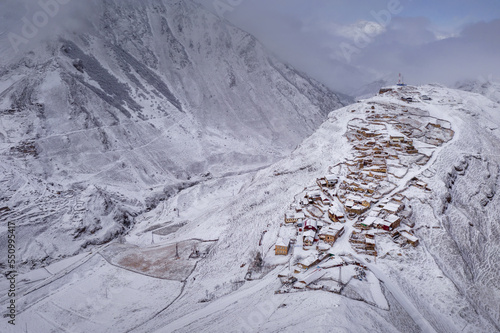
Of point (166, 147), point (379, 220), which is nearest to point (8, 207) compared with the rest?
point (166, 147)

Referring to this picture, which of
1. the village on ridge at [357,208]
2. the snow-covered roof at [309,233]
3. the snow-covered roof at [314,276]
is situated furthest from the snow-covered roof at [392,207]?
the snow-covered roof at [314,276]

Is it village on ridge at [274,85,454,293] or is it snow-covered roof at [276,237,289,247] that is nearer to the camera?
village on ridge at [274,85,454,293]

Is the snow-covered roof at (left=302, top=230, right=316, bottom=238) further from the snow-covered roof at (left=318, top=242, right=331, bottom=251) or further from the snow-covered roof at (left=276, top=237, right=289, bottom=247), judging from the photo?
the snow-covered roof at (left=276, top=237, right=289, bottom=247)

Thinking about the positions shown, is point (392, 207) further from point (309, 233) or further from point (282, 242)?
point (282, 242)

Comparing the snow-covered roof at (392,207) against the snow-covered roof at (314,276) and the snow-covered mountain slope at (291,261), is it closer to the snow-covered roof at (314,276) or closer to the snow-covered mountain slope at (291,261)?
the snow-covered mountain slope at (291,261)

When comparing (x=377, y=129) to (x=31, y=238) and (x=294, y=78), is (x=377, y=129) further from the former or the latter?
(x=294, y=78)

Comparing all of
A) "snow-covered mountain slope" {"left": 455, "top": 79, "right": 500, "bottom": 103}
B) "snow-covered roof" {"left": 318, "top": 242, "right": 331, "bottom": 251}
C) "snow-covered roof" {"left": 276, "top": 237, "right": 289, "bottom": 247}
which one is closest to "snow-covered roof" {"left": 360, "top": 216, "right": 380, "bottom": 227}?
"snow-covered roof" {"left": 318, "top": 242, "right": 331, "bottom": 251}
